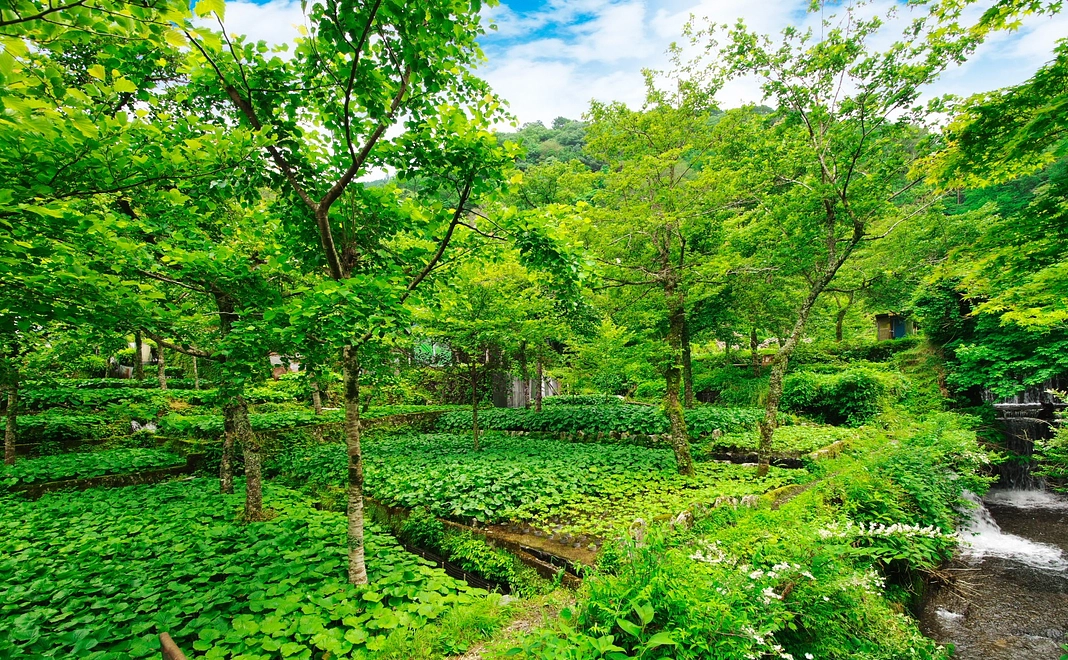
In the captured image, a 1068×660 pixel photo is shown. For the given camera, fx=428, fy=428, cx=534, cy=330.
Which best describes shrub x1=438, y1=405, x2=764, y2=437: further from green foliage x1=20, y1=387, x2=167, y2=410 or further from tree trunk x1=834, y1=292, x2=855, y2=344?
tree trunk x1=834, y1=292, x2=855, y2=344

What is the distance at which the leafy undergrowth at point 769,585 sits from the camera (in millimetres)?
2846

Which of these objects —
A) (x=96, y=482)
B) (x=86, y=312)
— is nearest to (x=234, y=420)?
(x=86, y=312)

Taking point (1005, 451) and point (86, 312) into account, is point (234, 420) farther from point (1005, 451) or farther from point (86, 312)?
point (1005, 451)

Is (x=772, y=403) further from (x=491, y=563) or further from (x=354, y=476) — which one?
(x=354, y=476)

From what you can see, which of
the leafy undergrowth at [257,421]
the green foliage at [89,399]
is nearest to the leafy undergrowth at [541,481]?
the leafy undergrowth at [257,421]

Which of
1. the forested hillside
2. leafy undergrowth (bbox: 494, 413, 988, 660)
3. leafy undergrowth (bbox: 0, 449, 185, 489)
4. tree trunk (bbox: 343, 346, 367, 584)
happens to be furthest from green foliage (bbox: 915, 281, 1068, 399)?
leafy undergrowth (bbox: 0, 449, 185, 489)

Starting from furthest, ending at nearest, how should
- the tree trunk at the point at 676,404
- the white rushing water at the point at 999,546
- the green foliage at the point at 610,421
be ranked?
the green foliage at the point at 610,421 → the tree trunk at the point at 676,404 → the white rushing water at the point at 999,546

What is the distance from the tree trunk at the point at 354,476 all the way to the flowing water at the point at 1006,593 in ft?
23.1

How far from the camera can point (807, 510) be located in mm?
5977

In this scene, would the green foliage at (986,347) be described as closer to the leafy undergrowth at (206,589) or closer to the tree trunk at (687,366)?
the tree trunk at (687,366)

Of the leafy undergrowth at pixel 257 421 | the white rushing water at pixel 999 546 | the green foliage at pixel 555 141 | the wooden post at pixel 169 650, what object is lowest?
the white rushing water at pixel 999 546

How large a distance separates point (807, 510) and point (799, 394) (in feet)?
36.0

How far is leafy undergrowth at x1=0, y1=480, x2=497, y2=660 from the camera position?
11.9 ft

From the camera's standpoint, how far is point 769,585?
3.52 meters
